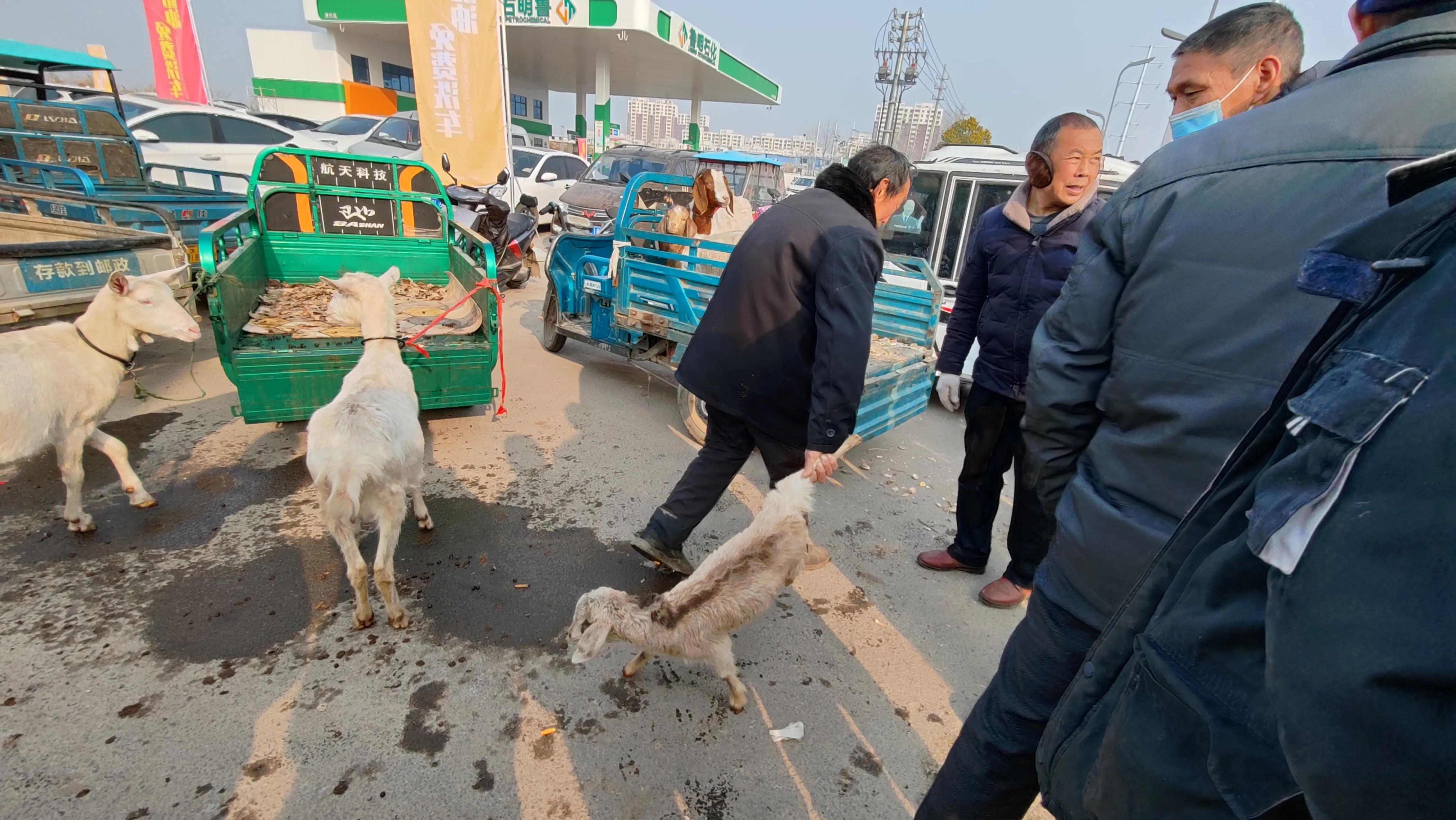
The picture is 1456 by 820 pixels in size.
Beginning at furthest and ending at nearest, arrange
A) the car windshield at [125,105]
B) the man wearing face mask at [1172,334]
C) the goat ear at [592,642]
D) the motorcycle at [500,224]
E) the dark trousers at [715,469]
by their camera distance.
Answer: the car windshield at [125,105] < the motorcycle at [500,224] < the dark trousers at [715,469] < the goat ear at [592,642] < the man wearing face mask at [1172,334]

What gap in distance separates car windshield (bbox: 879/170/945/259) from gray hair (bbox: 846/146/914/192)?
4.61m

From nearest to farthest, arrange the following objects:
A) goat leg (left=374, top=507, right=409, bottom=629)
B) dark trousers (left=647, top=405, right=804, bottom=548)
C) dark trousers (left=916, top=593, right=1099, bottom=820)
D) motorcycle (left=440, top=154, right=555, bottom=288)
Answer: dark trousers (left=916, top=593, right=1099, bottom=820), goat leg (left=374, top=507, right=409, bottom=629), dark trousers (left=647, top=405, right=804, bottom=548), motorcycle (left=440, top=154, right=555, bottom=288)

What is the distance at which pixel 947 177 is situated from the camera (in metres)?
6.74

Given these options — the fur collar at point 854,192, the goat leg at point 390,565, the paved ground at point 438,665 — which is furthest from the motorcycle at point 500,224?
the fur collar at point 854,192

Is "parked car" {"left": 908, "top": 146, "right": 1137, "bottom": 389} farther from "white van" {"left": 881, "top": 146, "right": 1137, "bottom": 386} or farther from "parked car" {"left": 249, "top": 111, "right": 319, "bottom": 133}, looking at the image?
"parked car" {"left": 249, "top": 111, "right": 319, "bottom": 133}

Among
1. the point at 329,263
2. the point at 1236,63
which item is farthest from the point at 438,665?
the point at 329,263

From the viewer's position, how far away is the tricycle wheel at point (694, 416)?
4.62 metres

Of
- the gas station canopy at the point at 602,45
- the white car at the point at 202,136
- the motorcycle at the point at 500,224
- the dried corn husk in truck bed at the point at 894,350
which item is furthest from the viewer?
the gas station canopy at the point at 602,45

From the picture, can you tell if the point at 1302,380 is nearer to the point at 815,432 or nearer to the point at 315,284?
the point at 815,432

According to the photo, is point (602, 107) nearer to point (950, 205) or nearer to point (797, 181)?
point (797, 181)

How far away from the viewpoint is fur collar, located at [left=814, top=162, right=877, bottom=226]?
8.02 feet

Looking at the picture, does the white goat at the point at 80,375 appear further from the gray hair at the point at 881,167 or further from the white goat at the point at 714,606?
the gray hair at the point at 881,167

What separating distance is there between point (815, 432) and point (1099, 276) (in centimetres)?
119

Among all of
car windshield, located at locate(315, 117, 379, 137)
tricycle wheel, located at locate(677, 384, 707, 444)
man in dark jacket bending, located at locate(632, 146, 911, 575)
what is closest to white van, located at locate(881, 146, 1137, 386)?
tricycle wheel, located at locate(677, 384, 707, 444)
